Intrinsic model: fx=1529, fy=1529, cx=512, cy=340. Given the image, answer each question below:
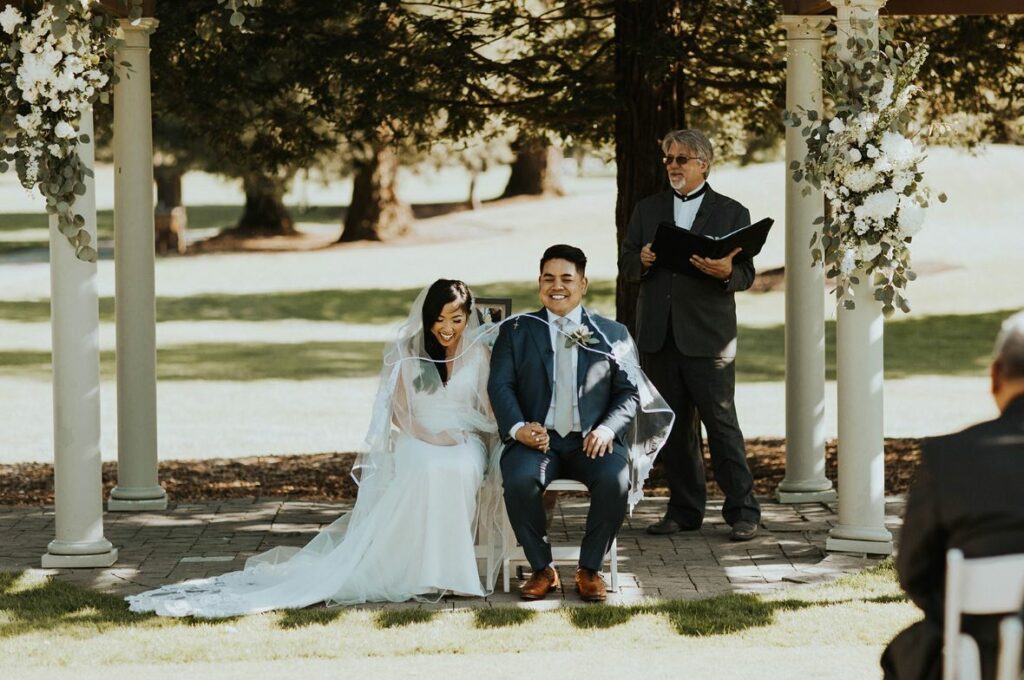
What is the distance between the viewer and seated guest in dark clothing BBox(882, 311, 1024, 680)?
11.7 ft

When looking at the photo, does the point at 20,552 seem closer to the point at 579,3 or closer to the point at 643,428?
the point at 643,428

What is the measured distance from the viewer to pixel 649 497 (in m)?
9.67

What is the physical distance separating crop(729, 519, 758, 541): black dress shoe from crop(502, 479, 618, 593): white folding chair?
1143 mm

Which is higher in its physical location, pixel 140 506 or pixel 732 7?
pixel 732 7

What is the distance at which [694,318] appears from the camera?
8.08 meters

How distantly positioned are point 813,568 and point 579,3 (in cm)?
513

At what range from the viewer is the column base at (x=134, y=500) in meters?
9.20

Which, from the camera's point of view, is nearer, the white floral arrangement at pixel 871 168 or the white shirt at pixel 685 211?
the white floral arrangement at pixel 871 168

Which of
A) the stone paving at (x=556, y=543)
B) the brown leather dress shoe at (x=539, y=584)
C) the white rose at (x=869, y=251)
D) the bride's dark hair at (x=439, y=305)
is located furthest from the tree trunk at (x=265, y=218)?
the brown leather dress shoe at (x=539, y=584)

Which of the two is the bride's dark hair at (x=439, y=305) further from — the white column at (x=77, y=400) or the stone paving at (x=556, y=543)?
the white column at (x=77, y=400)

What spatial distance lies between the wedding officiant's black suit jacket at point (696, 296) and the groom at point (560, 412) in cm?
74

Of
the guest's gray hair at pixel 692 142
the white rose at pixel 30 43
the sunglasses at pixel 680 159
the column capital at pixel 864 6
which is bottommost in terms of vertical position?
the sunglasses at pixel 680 159

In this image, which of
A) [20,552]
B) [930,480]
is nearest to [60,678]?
[20,552]

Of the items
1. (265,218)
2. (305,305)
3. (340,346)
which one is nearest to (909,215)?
(340,346)
